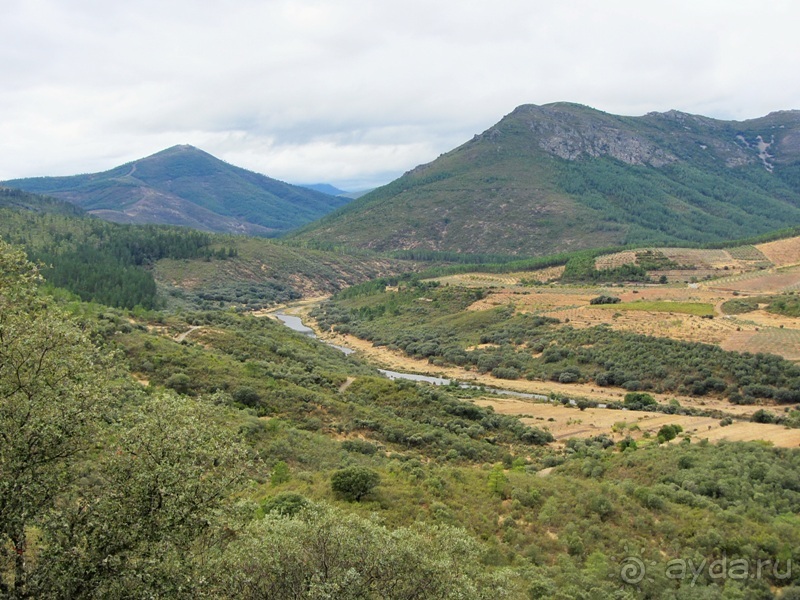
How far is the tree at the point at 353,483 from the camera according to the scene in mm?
24922

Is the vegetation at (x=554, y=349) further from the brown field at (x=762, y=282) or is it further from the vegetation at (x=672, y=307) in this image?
the brown field at (x=762, y=282)

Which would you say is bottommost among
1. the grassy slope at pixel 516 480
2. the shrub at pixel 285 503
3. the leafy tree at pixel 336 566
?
the grassy slope at pixel 516 480

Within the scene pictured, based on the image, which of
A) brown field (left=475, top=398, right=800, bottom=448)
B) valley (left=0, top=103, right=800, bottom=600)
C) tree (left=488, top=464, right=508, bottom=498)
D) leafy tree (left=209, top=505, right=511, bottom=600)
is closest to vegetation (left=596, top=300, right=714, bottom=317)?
valley (left=0, top=103, right=800, bottom=600)

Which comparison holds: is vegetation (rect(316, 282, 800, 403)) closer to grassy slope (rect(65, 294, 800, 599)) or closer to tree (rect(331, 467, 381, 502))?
grassy slope (rect(65, 294, 800, 599))

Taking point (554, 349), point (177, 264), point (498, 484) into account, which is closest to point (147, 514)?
point (498, 484)

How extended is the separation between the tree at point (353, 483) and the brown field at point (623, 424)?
88.4 feet

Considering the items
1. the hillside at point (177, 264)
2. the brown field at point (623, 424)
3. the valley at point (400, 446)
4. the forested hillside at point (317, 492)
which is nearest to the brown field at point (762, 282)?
the valley at point (400, 446)

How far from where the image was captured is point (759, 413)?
54.3m

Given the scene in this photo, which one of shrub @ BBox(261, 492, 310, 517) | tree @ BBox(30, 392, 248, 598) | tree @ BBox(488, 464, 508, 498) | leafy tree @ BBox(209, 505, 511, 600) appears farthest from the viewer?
tree @ BBox(488, 464, 508, 498)

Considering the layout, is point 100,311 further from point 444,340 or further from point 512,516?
point 444,340

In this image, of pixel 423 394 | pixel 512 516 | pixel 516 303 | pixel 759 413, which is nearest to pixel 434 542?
pixel 512 516

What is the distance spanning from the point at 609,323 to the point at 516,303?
74.5 feet

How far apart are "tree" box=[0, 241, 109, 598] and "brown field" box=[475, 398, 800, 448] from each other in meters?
41.8

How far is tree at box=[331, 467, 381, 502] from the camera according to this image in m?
24.9
